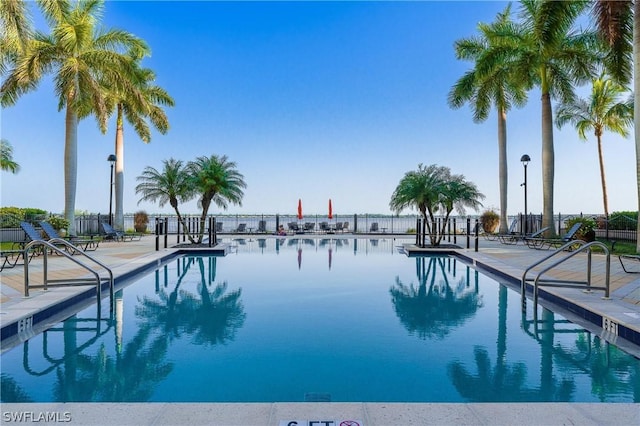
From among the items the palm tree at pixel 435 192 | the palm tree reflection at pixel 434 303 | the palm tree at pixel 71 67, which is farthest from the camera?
the palm tree at pixel 435 192

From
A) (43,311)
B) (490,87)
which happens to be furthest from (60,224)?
(490,87)

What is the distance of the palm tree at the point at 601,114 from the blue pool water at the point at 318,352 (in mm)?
20446

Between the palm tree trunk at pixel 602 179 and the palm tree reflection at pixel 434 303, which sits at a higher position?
the palm tree trunk at pixel 602 179

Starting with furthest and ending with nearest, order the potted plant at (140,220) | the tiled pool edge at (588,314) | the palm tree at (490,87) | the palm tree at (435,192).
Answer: the potted plant at (140,220), the palm tree at (490,87), the palm tree at (435,192), the tiled pool edge at (588,314)

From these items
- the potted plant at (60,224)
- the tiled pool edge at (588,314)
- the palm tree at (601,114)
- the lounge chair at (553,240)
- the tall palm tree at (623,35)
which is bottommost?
the tiled pool edge at (588,314)

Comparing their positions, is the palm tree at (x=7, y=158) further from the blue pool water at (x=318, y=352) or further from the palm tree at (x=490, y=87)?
the palm tree at (x=490, y=87)

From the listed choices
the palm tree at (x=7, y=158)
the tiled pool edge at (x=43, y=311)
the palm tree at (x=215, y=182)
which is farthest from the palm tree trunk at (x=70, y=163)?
the palm tree at (x=7, y=158)

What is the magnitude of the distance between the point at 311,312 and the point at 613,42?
11.4m

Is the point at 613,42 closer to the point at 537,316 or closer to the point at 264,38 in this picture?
the point at 537,316

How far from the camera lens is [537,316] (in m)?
5.97

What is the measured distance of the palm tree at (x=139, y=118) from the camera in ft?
66.0

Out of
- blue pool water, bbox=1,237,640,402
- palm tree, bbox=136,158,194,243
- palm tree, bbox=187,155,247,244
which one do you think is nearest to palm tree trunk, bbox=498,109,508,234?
palm tree, bbox=187,155,247,244

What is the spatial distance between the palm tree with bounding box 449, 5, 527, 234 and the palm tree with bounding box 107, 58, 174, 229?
1506 cm

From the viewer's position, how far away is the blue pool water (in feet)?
11.7
